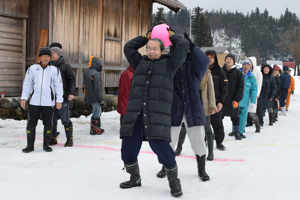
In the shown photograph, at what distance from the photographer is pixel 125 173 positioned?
399cm

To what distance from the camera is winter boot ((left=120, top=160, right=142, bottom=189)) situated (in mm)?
3371

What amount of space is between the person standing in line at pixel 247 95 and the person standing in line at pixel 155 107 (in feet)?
14.5

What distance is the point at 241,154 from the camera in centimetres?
537

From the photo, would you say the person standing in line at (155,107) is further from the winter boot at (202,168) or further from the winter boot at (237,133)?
the winter boot at (237,133)

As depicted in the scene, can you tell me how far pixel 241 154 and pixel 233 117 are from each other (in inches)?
62.2

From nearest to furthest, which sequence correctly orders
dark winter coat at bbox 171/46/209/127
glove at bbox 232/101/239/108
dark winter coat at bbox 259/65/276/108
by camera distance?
dark winter coat at bbox 171/46/209/127 → glove at bbox 232/101/239/108 → dark winter coat at bbox 259/65/276/108

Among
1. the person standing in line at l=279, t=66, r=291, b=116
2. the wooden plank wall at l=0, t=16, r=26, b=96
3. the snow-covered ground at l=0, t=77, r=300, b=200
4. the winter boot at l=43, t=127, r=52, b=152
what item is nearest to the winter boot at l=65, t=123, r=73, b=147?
the snow-covered ground at l=0, t=77, r=300, b=200

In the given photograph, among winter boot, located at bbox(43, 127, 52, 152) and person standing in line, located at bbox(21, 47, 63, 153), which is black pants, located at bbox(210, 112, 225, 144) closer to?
person standing in line, located at bbox(21, 47, 63, 153)

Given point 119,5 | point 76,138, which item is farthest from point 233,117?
point 119,5

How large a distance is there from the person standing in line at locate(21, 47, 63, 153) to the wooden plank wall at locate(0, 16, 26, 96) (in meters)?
4.07

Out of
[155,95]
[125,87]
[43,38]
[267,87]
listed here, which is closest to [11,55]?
[43,38]

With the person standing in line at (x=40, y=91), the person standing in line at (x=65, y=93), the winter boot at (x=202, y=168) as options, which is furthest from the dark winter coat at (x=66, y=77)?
the winter boot at (x=202, y=168)

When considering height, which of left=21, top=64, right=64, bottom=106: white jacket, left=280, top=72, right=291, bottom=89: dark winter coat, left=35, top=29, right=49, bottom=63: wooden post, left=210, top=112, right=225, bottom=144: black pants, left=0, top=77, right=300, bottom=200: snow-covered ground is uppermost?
left=35, top=29, right=49, bottom=63: wooden post

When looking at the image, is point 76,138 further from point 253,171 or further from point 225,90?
point 253,171
